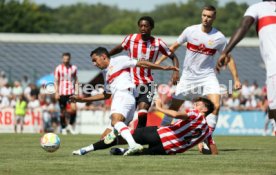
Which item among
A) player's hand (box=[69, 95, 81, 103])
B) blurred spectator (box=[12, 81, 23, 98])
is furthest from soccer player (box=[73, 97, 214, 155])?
blurred spectator (box=[12, 81, 23, 98])

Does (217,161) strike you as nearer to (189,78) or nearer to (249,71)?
(189,78)

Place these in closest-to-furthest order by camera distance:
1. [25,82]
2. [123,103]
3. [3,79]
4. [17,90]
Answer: [123,103]
[17,90]
[25,82]
[3,79]

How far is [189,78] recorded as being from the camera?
54.1ft

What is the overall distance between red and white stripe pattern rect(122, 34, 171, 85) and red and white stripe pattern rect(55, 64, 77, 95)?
30.2 ft

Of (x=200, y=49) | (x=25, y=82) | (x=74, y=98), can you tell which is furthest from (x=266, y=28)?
(x=25, y=82)

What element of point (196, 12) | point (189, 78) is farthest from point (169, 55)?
point (196, 12)

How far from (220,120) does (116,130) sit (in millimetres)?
20541

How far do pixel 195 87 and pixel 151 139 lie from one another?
306cm

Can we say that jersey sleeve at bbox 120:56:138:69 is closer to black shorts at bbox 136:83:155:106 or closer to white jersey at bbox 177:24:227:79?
black shorts at bbox 136:83:155:106

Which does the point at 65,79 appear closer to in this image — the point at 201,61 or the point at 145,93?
the point at 145,93

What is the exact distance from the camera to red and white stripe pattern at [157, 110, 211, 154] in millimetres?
13492

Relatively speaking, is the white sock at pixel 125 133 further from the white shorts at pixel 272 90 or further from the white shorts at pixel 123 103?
the white shorts at pixel 272 90

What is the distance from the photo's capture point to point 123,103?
13.5 metres

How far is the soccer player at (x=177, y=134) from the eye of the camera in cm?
1351
